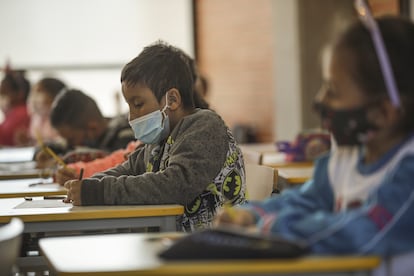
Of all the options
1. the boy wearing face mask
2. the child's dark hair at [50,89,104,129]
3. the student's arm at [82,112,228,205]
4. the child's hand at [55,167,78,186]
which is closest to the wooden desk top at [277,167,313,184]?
the boy wearing face mask

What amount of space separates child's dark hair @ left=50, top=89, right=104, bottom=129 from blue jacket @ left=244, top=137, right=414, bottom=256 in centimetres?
315

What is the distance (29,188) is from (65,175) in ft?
0.64

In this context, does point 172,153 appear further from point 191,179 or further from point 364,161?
point 364,161

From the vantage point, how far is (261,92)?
367 inches

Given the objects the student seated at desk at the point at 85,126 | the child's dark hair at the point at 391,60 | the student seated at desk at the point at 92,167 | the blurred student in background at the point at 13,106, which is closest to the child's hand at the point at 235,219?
the child's dark hair at the point at 391,60

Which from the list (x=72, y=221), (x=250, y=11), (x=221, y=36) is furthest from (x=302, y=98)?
(x=72, y=221)

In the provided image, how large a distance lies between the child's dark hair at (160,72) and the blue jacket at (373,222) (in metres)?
1.32

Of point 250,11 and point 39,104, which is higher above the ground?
point 250,11

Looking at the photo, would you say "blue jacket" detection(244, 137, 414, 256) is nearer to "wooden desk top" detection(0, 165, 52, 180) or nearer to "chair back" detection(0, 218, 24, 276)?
"chair back" detection(0, 218, 24, 276)

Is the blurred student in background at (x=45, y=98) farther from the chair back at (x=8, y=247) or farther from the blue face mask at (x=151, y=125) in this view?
the chair back at (x=8, y=247)

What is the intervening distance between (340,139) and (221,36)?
27.7ft

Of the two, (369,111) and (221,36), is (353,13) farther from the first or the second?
(369,111)

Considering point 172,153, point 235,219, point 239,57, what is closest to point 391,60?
point 235,219

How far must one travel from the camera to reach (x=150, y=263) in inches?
73.4
